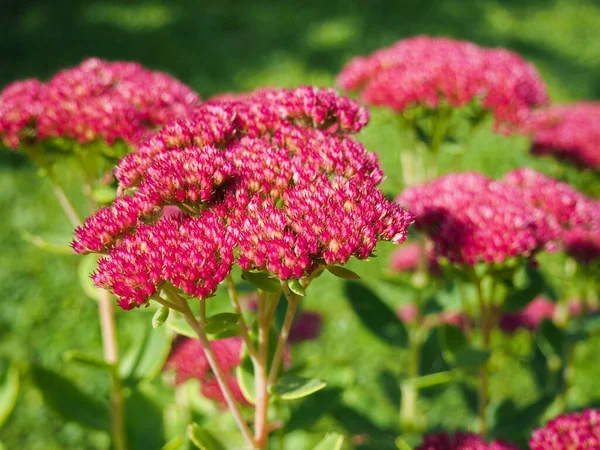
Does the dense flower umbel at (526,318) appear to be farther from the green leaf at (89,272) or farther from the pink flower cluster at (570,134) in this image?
the green leaf at (89,272)

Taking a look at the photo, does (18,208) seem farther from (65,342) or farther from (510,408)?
(510,408)

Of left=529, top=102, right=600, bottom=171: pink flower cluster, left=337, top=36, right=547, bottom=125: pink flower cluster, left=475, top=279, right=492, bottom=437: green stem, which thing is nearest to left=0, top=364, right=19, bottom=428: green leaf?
left=475, top=279, right=492, bottom=437: green stem

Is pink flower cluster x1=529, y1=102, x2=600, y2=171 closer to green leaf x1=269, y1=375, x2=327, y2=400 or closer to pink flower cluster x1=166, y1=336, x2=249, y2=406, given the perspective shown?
pink flower cluster x1=166, y1=336, x2=249, y2=406

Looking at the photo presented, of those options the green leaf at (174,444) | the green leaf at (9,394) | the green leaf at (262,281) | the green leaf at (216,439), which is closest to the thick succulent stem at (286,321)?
A: the green leaf at (262,281)

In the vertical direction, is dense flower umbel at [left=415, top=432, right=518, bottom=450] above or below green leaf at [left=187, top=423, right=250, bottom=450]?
below

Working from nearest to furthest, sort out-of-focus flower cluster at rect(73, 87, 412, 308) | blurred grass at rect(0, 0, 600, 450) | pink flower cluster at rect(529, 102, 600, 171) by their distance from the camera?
out-of-focus flower cluster at rect(73, 87, 412, 308), pink flower cluster at rect(529, 102, 600, 171), blurred grass at rect(0, 0, 600, 450)

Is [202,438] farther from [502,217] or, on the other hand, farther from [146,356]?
[502,217]

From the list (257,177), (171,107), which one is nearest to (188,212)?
(257,177)
